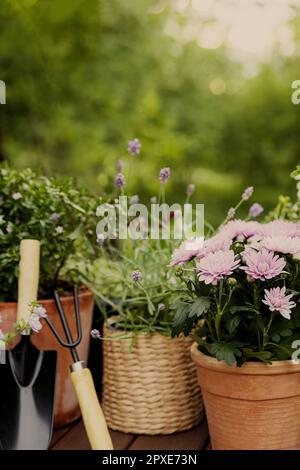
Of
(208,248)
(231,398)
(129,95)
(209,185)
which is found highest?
(129,95)

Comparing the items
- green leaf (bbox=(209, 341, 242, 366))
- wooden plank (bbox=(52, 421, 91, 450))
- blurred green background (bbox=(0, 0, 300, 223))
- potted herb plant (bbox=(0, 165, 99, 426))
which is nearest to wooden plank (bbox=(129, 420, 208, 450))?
wooden plank (bbox=(52, 421, 91, 450))

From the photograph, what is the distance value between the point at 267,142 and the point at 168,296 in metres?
Answer: 4.18

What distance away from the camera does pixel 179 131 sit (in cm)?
597

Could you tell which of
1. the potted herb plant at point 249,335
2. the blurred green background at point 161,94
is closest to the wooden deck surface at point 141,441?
the potted herb plant at point 249,335

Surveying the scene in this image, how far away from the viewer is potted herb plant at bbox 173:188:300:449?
40.4 inches

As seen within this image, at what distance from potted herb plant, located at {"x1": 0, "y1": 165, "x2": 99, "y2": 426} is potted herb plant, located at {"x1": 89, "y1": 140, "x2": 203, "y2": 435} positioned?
86 millimetres

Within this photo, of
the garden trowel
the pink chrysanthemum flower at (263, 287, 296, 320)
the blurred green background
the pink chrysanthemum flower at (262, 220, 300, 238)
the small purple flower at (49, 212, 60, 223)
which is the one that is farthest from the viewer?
the blurred green background

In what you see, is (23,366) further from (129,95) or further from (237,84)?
(237,84)

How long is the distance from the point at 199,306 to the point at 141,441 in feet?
1.48

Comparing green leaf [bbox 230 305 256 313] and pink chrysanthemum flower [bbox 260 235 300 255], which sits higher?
pink chrysanthemum flower [bbox 260 235 300 255]

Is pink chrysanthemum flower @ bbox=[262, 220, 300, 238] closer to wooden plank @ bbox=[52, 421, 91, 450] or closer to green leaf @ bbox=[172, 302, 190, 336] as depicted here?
green leaf @ bbox=[172, 302, 190, 336]

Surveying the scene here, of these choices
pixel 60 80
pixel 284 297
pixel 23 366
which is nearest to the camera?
pixel 284 297
